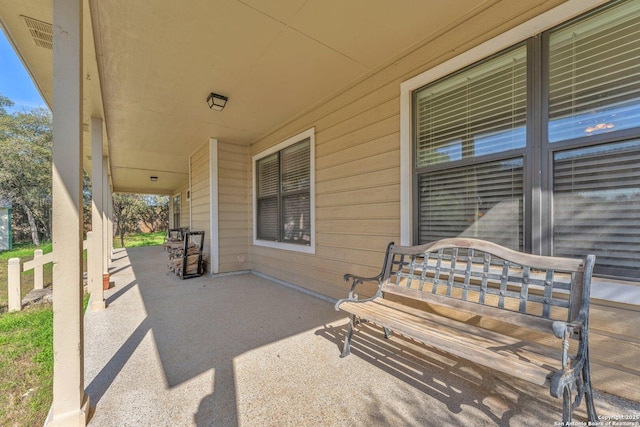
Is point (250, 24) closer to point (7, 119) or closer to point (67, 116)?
point (67, 116)

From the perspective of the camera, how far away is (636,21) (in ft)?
4.99

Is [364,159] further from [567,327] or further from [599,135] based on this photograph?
[567,327]

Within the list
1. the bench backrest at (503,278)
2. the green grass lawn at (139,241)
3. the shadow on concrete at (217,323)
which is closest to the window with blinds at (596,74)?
the bench backrest at (503,278)

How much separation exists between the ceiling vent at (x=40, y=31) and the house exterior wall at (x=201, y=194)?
10.0 ft

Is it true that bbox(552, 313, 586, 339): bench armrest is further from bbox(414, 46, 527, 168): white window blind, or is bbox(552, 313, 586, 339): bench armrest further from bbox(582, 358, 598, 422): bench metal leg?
bbox(414, 46, 527, 168): white window blind

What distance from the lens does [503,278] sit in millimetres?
1701

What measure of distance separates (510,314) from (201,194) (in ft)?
18.8

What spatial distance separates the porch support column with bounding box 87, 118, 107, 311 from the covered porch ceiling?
0.31m

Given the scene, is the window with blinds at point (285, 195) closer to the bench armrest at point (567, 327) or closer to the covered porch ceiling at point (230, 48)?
the covered porch ceiling at point (230, 48)

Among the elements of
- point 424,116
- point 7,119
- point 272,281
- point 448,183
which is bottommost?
point 272,281

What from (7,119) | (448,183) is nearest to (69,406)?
(448,183)

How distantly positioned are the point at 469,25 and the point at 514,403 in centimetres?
266

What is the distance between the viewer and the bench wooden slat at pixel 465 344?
1222 mm

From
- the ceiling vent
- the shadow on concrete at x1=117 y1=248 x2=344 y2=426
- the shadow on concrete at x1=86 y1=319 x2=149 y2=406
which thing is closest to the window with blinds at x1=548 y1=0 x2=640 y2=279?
the shadow on concrete at x1=117 y1=248 x2=344 y2=426
